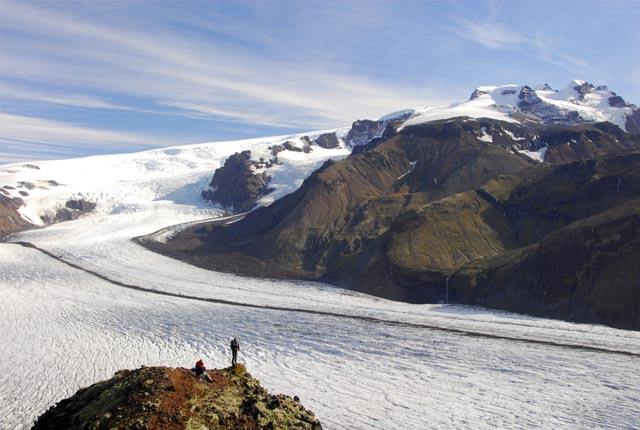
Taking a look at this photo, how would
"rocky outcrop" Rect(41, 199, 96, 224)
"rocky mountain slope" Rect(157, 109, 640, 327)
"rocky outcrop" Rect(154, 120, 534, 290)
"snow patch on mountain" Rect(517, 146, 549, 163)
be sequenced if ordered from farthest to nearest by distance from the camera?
"rocky outcrop" Rect(41, 199, 96, 224)
"snow patch on mountain" Rect(517, 146, 549, 163)
"rocky outcrop" Rect(154, 120, 534, 290)
"rocky mountain slope" Rect(157, 109, 640, 327)

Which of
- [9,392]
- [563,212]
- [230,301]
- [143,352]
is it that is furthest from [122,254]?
[563,212]

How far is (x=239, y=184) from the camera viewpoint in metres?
165

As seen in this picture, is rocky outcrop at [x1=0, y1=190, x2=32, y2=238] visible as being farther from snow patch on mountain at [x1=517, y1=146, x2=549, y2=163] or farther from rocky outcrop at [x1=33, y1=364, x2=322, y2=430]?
snow patch on mountain at [x1=517, y1=146, x2=549, y2=163]

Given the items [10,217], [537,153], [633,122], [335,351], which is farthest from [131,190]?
[633,122]

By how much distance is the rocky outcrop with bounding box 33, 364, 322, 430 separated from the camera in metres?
16.9

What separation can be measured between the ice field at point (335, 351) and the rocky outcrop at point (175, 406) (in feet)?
17.2

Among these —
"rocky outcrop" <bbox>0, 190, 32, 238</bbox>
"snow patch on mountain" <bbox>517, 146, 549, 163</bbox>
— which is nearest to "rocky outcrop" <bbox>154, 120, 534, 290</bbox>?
"snow patch on mountain" <bbox>517, 146, 549, 163</bbox>

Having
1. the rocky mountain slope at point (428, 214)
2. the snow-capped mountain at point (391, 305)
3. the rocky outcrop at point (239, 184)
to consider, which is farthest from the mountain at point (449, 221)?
the rocky outcrop at point (239, 184)

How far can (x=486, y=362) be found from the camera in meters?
32.1

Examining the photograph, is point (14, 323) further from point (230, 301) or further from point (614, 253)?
point (614, 253)

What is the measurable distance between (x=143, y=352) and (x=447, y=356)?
20779mm

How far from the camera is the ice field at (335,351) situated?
25219 mm

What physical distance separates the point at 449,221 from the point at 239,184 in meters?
106

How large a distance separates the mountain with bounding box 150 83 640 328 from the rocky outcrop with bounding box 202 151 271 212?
40.0m
